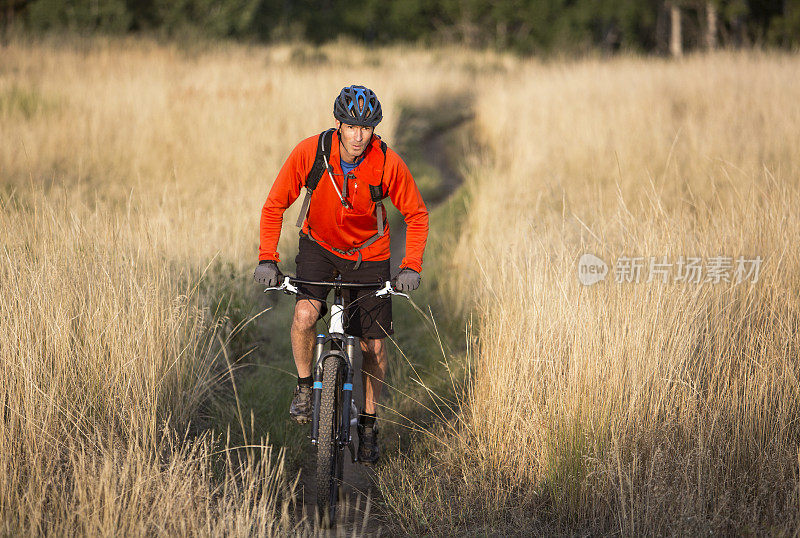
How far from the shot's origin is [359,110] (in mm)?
4078

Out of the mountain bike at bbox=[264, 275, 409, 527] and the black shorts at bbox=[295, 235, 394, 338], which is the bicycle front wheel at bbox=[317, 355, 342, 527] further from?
the black shorts at bbox=[295, 235, 394, 338]

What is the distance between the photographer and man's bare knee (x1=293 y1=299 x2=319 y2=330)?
430 centimetres

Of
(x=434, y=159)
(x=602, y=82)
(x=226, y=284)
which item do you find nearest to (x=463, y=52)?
(x=602, y=82)

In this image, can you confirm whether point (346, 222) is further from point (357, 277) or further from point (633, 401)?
point (633, 401)

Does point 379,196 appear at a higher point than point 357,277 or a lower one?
higher

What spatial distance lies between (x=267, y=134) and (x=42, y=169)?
356cm

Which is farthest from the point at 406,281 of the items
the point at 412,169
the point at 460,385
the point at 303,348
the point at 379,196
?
the point at 412,169

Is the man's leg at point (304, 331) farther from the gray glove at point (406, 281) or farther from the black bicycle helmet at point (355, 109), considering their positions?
the black bicycle helmet at point (355, 109)

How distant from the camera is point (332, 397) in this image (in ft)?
13.3

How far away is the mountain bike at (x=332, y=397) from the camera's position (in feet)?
13.3

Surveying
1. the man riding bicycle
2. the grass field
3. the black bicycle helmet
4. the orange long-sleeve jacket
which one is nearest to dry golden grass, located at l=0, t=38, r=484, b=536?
the grass field

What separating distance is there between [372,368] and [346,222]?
3.29 feet

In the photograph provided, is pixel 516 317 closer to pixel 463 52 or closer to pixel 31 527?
pixel 31 527

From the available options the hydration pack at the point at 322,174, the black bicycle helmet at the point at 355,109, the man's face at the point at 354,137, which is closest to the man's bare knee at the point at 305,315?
the hydration pack at the point at 322,174
